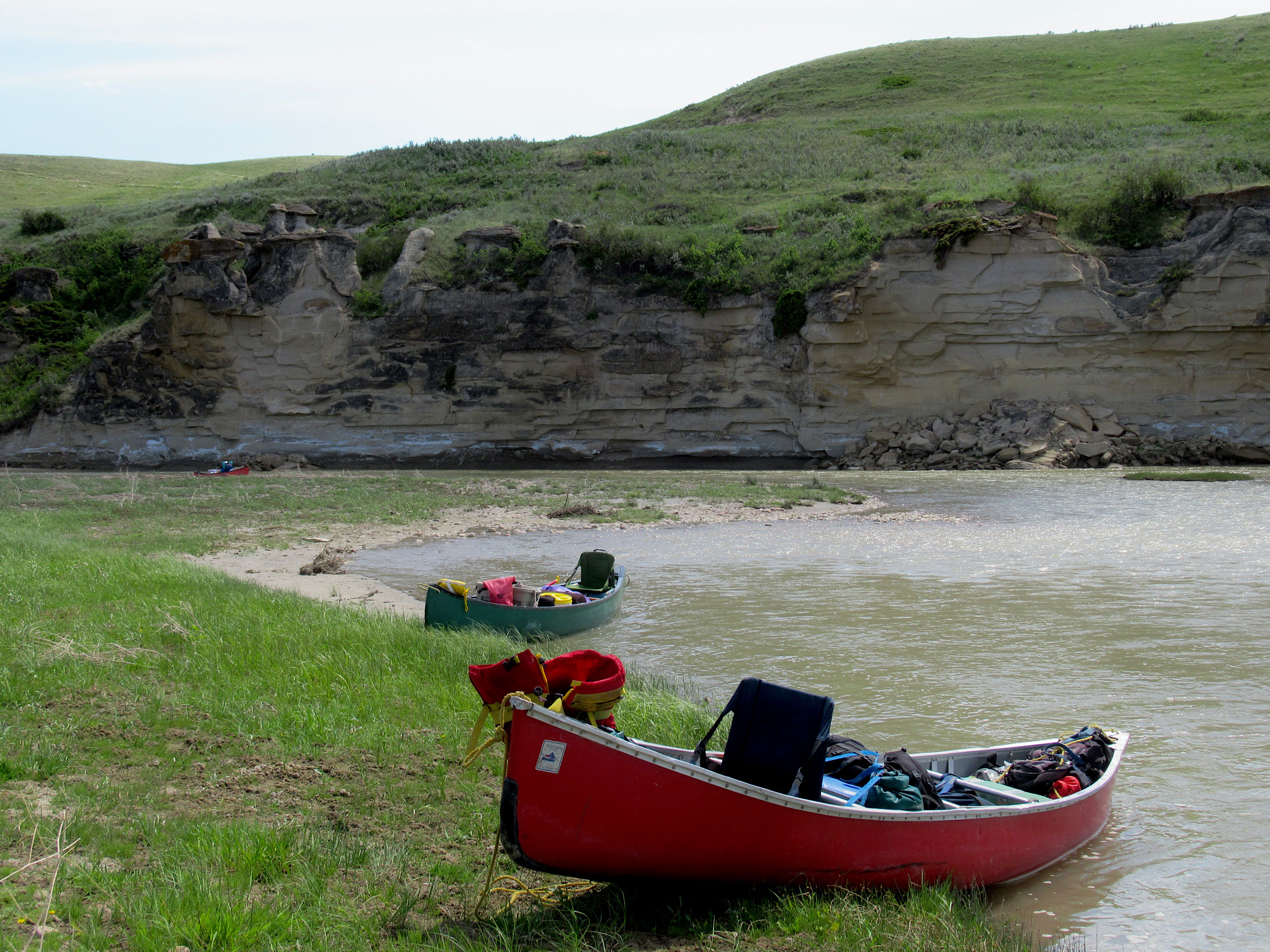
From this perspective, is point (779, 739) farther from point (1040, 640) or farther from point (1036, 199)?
point (1036, 199)

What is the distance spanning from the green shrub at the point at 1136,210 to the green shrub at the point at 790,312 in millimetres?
10243

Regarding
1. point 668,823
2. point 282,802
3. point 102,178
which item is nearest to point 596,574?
point 282,802

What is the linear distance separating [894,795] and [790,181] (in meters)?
38.2

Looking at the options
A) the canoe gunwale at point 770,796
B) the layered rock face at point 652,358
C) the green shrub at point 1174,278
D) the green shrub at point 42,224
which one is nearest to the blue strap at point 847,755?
the canoe gunwale at point 770,796

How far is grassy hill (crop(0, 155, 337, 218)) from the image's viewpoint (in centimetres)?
6278

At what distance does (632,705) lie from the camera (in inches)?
271

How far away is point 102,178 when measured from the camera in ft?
246

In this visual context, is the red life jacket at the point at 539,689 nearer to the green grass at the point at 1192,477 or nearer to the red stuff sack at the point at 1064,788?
the red stuff sack at the point at 1064,788

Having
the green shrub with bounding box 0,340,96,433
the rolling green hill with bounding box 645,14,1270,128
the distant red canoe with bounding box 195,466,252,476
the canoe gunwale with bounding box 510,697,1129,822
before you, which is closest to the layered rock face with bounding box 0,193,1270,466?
the green shrub with bounding box 0,340,96,433

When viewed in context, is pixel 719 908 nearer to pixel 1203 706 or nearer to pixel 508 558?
pixel 1203 706

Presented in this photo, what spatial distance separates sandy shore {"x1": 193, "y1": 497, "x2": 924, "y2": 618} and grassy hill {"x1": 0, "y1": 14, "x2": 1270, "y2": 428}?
526 inches

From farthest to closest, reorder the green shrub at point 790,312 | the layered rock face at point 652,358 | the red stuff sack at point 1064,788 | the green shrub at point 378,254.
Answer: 1. the green shrub at point 378,254
2. the green shrub at point 790,312
3. the layered rock face at point 652,358
4. the red stuff sack at point 1064,788

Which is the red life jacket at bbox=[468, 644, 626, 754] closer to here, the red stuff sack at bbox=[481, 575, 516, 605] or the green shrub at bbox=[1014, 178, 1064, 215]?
the red stuff sack at bbox=[481, 575, 516, 605]

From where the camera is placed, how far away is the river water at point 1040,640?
524cm
